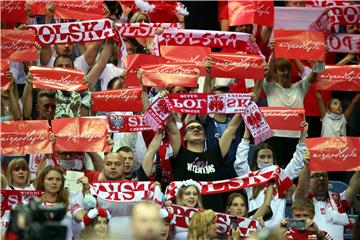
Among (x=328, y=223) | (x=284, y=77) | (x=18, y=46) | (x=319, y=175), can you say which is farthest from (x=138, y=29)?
(x=328, y=223)

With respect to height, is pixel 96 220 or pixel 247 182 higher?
pixel 247 182

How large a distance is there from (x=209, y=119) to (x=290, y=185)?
3.91ft

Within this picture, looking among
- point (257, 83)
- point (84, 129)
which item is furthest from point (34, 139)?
point (257, 83)

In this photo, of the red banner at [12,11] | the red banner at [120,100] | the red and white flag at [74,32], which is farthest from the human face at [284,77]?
the red banner at [12,11]

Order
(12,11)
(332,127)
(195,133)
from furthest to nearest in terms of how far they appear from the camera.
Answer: (332,127) → (12,11) → (195,133)

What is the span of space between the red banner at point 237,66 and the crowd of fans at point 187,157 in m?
0.10

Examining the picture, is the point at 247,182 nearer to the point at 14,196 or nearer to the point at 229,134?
the point at 229,134

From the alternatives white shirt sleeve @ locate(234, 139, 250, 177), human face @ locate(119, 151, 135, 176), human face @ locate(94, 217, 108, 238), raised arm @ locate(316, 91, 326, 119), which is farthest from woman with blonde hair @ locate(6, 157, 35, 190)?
raised arm @ locate(316, 91, 326, 119)

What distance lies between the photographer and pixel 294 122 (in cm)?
1177

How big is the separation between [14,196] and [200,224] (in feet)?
6.37

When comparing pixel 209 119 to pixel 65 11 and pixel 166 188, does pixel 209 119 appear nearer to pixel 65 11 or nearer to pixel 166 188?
pixel 166 188

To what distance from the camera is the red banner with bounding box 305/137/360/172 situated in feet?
37.5

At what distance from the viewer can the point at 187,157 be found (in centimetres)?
1107

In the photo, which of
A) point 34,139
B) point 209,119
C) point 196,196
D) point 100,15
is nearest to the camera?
point 196,196
